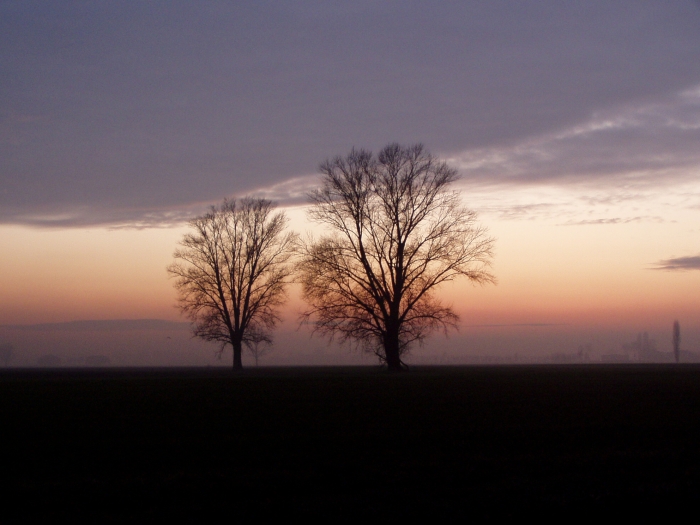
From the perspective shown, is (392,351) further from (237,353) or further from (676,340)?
(676,340)

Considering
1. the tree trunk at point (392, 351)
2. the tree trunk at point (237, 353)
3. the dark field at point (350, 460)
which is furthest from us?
the tree trunk at point (237, 353)

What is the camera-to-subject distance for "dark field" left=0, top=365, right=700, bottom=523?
8227mm

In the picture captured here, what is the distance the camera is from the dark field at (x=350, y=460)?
823 centimetres

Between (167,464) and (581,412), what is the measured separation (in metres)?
10.7

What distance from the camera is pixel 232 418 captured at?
16.3 meters

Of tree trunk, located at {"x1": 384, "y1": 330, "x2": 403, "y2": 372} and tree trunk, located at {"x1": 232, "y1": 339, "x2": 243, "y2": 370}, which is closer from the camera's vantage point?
tree trunk, located at {"x1": 384, "y1": 330, "x2": 403, "y2": 372}

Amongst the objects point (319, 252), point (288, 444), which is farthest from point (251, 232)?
point (288, 444)

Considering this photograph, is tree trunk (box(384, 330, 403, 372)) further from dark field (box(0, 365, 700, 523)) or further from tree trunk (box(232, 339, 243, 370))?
dark field (box(0, 365, 700, 523))

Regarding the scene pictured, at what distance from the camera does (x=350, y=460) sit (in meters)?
10.7

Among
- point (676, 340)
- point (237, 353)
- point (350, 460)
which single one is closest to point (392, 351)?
point (237, 353)

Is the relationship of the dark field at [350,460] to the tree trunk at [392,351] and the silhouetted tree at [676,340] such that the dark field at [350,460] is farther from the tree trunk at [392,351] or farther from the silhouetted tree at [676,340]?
the silhouetted tree at [676,340]

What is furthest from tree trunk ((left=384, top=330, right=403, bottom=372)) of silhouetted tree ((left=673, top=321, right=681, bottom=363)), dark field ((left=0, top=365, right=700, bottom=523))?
Result: silhouetted tree ((left=673, top=321, right=681, bottom=363))

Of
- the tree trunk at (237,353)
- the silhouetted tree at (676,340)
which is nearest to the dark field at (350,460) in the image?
the tree trunk at (237,353)

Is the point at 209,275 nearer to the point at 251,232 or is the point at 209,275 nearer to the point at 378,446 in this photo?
the point at 251,232
